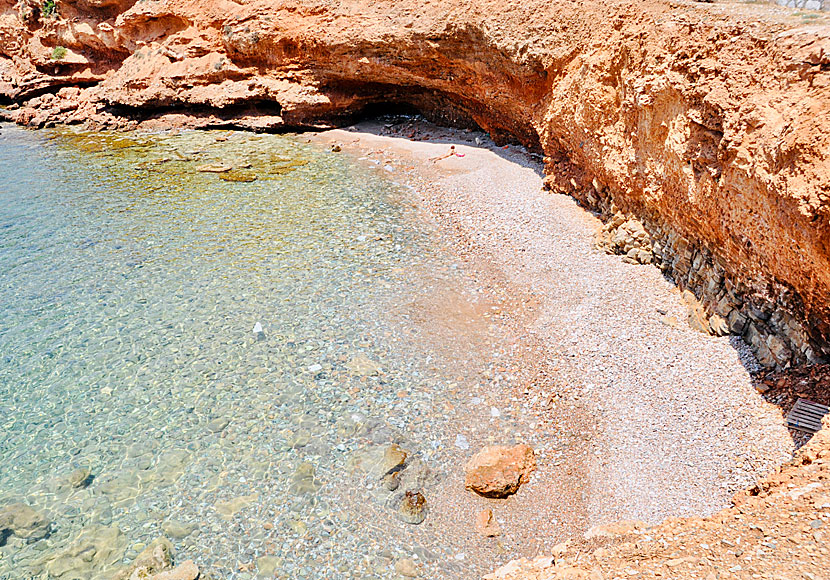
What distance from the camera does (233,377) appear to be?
9.05 metres

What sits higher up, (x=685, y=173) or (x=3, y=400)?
(x=685, y=173)

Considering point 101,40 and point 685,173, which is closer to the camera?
point 685,173

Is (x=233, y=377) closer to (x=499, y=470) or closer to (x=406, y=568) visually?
(x=406, y=568)

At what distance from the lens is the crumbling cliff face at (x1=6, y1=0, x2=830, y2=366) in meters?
7.24

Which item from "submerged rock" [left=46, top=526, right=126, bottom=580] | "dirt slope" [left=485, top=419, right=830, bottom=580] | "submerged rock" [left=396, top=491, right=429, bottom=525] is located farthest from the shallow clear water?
"dirt slope" [left=485, top=419, right=830, bottom=580]

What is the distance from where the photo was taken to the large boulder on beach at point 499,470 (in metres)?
7.06

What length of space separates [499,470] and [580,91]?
9.28 metres

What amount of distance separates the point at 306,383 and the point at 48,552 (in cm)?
385

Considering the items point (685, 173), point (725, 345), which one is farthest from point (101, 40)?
point (725, 345)

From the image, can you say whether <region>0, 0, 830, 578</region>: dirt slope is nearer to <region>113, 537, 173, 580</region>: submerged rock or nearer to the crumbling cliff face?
the crumbling cliff face

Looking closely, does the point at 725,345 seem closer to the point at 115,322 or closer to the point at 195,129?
the point at 115,322

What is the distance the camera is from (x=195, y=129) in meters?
23.1

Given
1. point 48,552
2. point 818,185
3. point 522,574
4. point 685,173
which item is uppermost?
point 818,185

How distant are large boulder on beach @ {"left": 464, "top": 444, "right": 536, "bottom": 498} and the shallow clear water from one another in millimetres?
386
